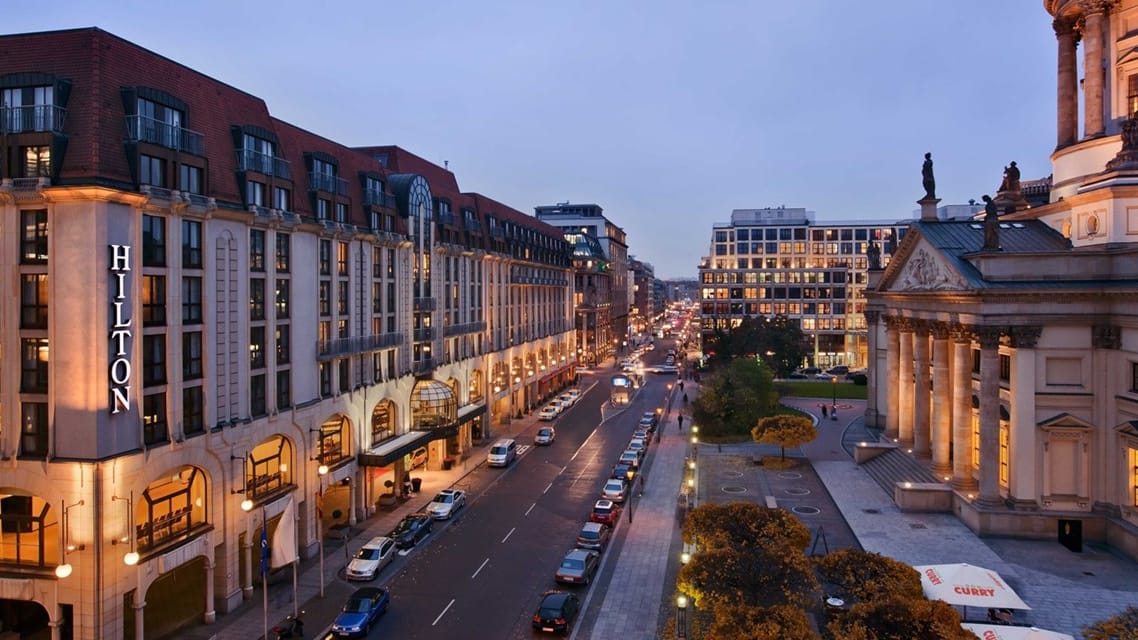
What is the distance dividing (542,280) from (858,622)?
78344 mm

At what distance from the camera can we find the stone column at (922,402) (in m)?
52.3

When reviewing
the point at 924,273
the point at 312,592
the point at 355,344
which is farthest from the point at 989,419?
the point at 355,344

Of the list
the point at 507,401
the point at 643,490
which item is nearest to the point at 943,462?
the point at 643,490

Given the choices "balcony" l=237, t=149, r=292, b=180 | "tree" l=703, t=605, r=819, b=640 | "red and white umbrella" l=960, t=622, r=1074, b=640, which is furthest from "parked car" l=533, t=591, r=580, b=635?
"balcony" l=237, t=149, r=292, b=180

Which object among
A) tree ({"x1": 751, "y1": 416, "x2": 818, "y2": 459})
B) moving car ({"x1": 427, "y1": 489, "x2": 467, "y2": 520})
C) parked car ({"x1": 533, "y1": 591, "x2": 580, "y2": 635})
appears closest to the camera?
parked car ({"x1": 533, "y1": 591, "x2": 580, "y2": 635})

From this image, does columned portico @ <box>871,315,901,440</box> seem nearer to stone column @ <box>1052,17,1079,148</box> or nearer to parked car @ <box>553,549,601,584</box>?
stone column @ <box>1052,17,1079,148</box>

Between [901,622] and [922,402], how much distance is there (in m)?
34.4

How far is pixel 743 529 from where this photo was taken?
3066 centimetres

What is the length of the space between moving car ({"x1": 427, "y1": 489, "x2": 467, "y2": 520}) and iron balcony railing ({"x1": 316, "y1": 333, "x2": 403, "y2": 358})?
1086cm

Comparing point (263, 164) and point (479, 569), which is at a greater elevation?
point (263, 164)

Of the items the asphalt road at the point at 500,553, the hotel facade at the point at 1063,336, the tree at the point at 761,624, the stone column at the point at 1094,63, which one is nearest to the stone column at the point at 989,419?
the hotel facade at the point at 1063,336

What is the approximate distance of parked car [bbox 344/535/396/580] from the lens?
37.5 m

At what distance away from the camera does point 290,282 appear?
134 ft

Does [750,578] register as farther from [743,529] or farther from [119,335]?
[119,335]
